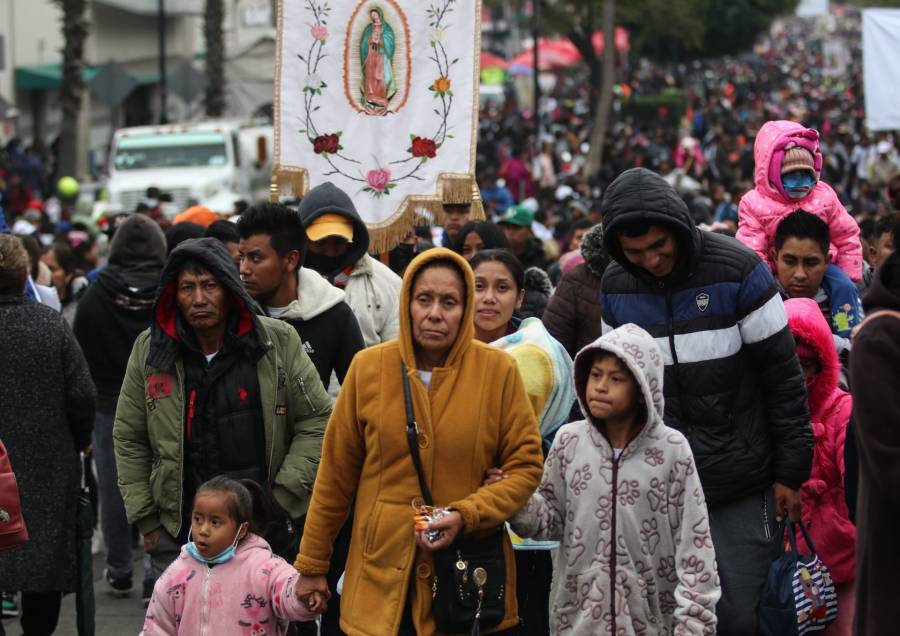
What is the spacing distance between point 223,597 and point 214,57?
3406 centimetres

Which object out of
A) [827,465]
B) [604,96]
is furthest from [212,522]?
[604,96]

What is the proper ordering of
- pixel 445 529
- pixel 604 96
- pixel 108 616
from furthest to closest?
1. pixel 604 96
2. pixel 108 616
3. pixel 445 529

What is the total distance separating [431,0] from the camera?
843 cm

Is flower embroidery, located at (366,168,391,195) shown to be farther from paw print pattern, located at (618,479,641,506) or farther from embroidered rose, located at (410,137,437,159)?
paw print pattern, located at (618,479,641,506)

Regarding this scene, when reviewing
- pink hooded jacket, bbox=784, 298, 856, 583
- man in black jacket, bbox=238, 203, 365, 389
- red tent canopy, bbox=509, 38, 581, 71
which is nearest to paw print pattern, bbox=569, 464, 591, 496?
pink hooded jacket, bbox=784, 298, 856, 583

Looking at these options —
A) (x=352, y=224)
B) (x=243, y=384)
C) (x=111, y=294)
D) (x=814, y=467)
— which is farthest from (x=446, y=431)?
(x=111, y=294)

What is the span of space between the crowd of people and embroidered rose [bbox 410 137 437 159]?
4.05 ft

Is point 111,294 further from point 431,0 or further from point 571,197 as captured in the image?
point 571,197

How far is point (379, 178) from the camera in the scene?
27.6ft

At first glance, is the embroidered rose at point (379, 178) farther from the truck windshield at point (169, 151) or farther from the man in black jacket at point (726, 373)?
the truck windshield at point (169, 151)

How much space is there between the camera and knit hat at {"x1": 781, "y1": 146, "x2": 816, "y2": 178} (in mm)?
6918

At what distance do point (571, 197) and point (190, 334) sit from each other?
15073mm

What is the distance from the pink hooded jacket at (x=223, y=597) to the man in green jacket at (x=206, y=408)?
0.94 ft

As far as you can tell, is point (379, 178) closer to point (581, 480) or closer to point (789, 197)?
point (789, 197)
